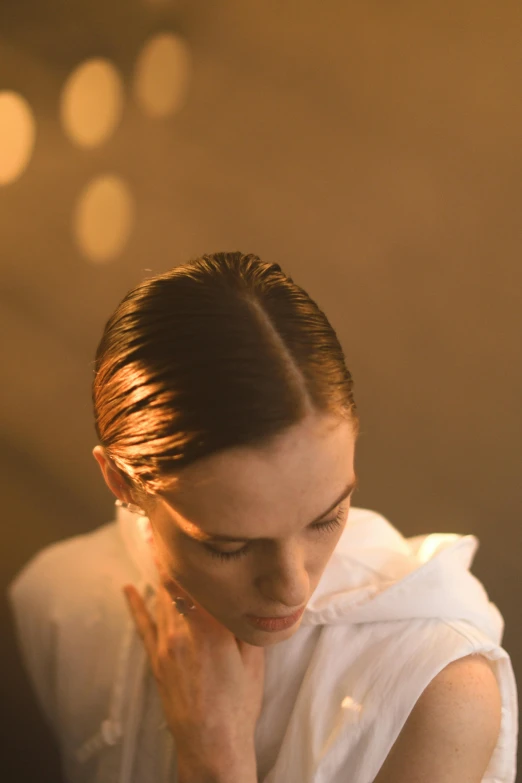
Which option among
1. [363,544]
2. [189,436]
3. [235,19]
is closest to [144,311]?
[189,436]

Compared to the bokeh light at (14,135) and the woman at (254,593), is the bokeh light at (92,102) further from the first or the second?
the woman at (254,593)

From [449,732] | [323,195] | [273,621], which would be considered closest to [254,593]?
[273,621]

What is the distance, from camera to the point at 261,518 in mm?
692

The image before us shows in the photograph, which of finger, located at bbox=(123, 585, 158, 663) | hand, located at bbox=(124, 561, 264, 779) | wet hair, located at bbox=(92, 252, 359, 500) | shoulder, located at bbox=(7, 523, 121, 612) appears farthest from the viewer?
shoulder, located at bbox=(7, 523, 121, 612)

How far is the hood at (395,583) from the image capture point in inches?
34.5

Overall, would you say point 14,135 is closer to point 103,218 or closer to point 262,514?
point 103,218

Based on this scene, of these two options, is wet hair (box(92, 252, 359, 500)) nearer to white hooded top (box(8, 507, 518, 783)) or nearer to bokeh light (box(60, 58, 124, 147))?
white hooded top (box(8, 507, 518, 783))

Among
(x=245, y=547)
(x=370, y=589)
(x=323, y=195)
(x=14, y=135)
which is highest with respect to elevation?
(x=14, y=135)

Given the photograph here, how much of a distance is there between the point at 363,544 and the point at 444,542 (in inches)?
4.2

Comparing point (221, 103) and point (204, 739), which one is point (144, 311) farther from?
point (221, 103)

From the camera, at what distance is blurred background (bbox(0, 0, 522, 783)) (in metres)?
1.20

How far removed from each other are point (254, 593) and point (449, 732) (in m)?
0.27

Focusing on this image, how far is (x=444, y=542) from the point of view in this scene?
3.13 ft

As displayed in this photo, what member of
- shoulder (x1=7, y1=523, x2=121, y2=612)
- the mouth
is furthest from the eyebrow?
shoulder (x1=7, y1=523, x2=121, y2=612)
